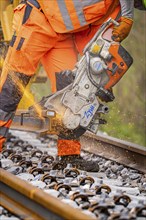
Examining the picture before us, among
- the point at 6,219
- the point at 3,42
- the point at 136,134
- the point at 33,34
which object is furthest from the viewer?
the point at 136,134

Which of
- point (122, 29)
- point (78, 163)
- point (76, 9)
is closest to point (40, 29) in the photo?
point (76, 9)

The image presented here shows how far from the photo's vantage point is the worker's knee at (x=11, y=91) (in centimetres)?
630

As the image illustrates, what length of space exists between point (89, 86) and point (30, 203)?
7.13ft

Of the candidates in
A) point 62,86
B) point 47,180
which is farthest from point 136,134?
point 47,180

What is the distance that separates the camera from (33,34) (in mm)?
6301

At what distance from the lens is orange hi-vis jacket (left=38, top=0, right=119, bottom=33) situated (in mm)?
6238

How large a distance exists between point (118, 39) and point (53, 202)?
2.52m

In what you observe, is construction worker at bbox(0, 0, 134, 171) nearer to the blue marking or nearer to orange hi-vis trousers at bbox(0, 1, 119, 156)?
orange hi-vis trousers at bbox(0, 1, 119, 156)

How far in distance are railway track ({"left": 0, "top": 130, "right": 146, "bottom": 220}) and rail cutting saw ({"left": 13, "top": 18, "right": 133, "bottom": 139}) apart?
45 centimetres

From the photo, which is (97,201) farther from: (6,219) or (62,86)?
(62,86)

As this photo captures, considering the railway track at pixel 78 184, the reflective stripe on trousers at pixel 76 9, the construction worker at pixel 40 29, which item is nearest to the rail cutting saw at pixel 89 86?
the construction worker at pixel 40 29

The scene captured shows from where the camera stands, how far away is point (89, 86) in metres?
6.52

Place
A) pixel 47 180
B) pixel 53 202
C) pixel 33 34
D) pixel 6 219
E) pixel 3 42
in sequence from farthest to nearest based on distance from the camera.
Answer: pixel 3 42, pixel 33 34, pixel 47 180, pixel 6 219, pixel 53 202

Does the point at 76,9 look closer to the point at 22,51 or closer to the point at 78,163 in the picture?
the point at 22,51
